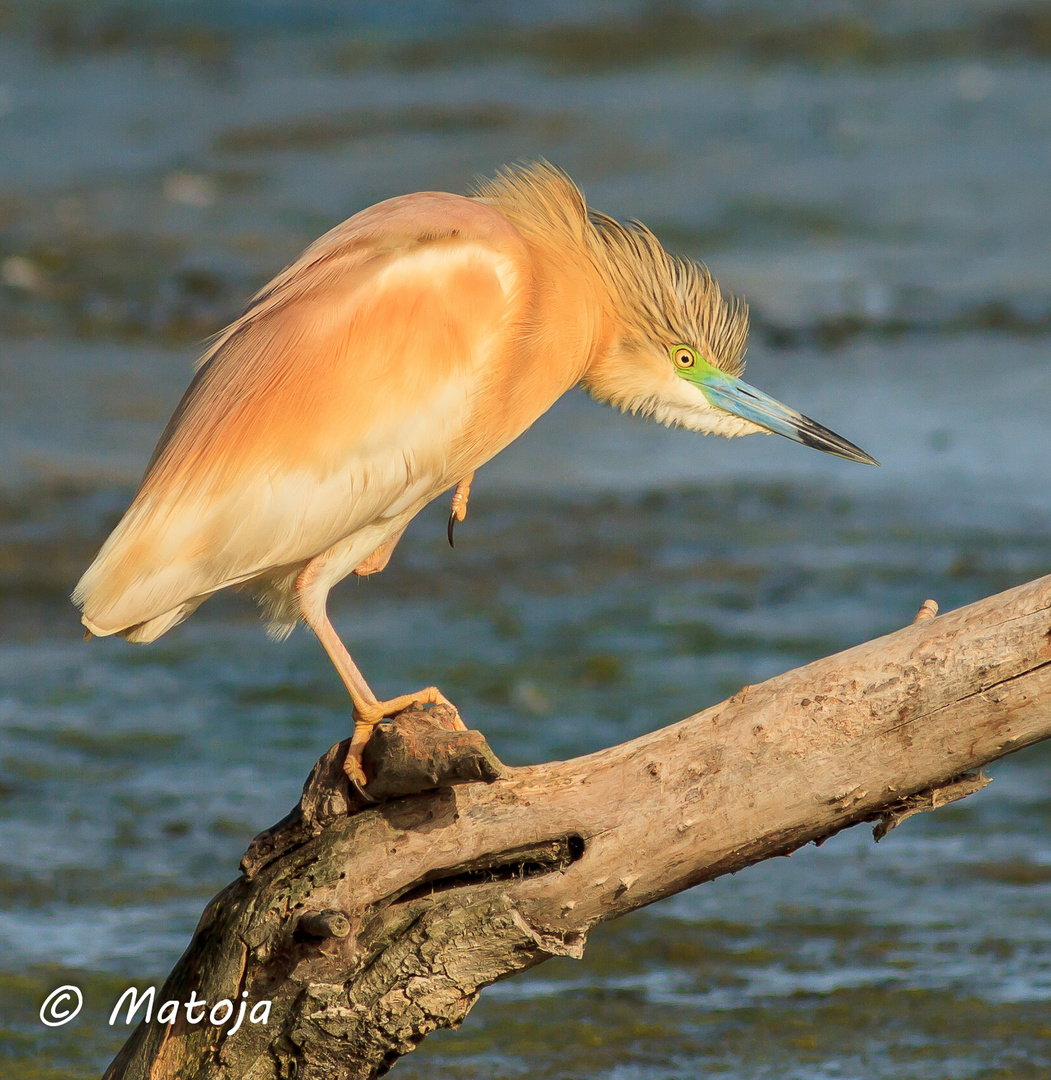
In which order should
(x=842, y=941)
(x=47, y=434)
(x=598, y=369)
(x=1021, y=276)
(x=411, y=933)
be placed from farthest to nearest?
(x=1021, y=276)
(x=47, y=434)
(x=842, y=941)
(x=598, y=369)
(x=411, y=933)

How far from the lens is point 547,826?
3.50 m

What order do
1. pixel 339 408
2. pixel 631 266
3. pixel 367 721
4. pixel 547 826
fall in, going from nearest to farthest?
1. pixel 547 826
2. pixel 367 721
3. pixel 339 408
4. pixel 631 266

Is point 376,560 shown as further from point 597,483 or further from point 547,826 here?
point 597,483

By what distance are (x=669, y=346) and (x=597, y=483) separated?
5211mm

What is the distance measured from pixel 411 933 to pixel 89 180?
41.2 feet

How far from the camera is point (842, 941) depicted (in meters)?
5.40

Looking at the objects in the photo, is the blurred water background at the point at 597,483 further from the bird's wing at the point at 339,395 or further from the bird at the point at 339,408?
the bird's wing at the point at 339,395

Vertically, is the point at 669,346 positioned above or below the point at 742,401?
above

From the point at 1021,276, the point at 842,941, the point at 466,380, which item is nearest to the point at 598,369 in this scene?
the point at 466,380

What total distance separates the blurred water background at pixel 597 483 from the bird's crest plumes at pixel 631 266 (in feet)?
7.00

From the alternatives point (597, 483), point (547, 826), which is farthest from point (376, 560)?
point (597, 483)

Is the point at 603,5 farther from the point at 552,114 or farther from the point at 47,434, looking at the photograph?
the point at 47,434

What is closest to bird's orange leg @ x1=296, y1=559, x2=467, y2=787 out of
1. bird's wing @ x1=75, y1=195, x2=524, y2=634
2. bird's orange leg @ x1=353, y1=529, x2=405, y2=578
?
bird's wing @ x1=75, y1=195, x2=524, y2=634

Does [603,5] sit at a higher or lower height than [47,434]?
higher
